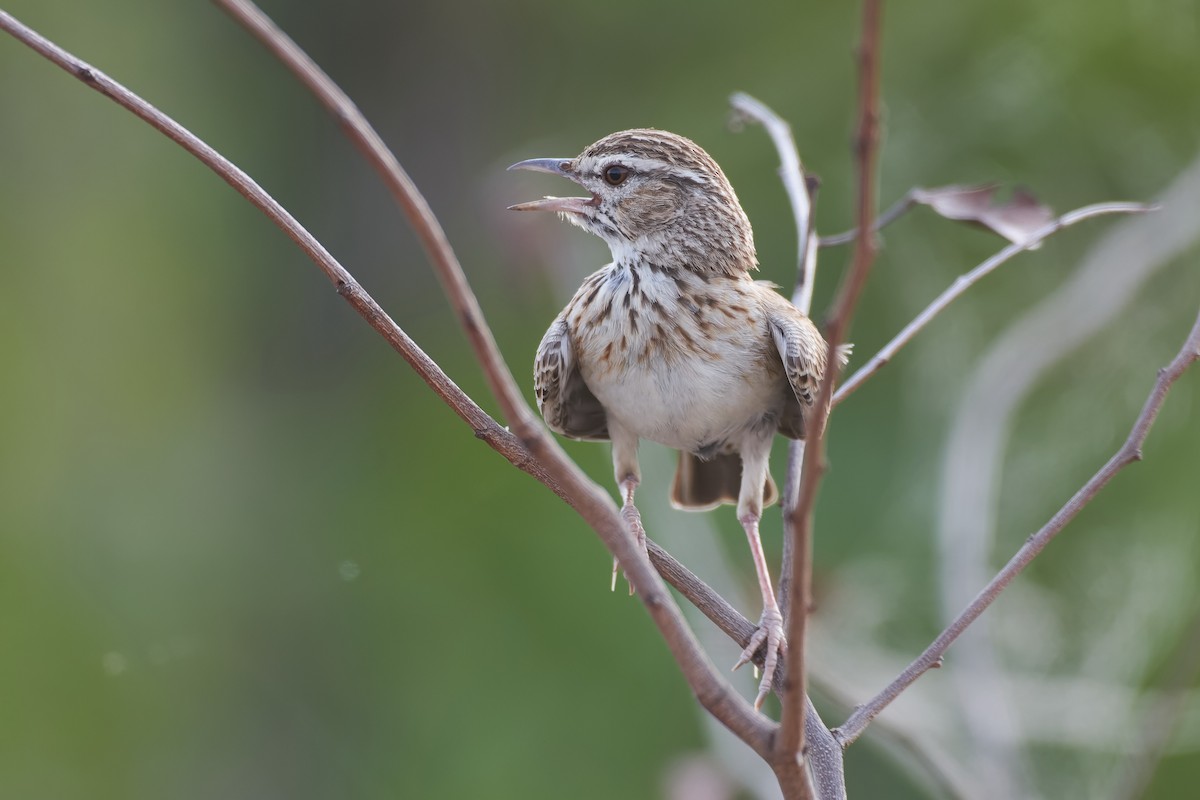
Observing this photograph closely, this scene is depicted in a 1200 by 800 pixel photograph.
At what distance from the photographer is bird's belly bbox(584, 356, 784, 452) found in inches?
106

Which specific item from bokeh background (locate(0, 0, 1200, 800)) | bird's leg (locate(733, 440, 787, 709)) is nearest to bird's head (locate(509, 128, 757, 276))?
bird's leg (locate(733, 440, 787, 709))

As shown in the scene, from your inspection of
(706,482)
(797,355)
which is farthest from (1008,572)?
(706,482)

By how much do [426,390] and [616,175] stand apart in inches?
260

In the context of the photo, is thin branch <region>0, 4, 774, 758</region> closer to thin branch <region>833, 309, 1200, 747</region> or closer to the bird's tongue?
thin branch <region>833, 309, 1200, 747</region>

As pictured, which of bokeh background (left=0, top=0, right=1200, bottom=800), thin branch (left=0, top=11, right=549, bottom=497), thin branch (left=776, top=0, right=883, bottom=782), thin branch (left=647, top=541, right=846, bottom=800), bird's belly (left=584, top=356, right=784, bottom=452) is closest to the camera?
thin branch (left=776, top=0, right=883, bottom=782)

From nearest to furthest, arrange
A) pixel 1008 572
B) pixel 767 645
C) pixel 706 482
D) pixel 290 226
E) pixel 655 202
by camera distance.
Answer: pixel 290 226, pixel 1008 572, pixel 767 645, pixel 655 202, pixel 706 482

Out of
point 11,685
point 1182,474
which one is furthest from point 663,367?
point 11,685

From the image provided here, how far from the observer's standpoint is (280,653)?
9406 mm

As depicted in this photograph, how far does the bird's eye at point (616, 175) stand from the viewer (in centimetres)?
288

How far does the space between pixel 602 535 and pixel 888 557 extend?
4.86m

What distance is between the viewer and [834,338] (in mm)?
1270

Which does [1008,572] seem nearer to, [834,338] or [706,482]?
[834,338]

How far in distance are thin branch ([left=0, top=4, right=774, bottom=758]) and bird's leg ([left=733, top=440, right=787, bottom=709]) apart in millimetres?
474

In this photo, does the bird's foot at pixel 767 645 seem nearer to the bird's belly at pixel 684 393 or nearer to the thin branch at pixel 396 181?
the bird's belly at pixel 684 393
